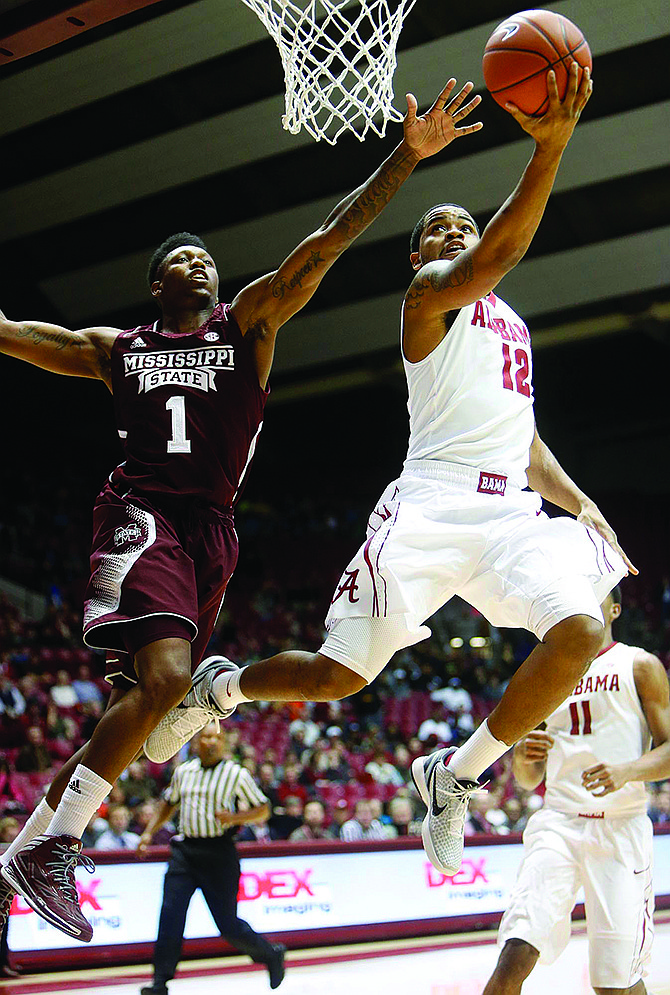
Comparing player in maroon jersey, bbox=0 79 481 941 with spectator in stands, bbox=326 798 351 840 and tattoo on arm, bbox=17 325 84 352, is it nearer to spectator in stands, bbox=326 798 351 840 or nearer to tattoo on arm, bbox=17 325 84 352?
tattoo on arm, bbox=17 325 84 352

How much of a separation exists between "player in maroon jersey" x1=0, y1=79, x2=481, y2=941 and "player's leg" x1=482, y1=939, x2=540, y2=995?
2.09 meters

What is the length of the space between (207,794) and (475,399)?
4537 millimetres

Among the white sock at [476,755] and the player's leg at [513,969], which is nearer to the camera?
the white sock at [476,755]

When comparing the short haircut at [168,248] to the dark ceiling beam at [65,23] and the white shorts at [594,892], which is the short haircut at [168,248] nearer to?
the dark ceiling beam at [65,23]

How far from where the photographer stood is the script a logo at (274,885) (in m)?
9.27

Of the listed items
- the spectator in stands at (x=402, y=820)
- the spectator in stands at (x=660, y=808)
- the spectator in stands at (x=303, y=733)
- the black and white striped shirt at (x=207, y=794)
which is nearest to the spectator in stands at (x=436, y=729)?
the spectator in stands at (x=303, y=733)

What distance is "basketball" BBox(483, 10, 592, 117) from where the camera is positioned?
11.2ft

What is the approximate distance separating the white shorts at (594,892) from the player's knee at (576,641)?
1.93m

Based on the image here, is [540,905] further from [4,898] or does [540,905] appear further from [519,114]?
[519,114]

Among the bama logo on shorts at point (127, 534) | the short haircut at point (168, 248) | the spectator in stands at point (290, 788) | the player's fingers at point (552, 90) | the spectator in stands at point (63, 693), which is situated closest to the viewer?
the player's fingers at point (552, 90)

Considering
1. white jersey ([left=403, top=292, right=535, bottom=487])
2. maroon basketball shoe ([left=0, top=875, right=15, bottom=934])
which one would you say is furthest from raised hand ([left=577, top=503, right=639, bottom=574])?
maroon basketball shoe ([left=0, top=875, right=15, bottom=934])

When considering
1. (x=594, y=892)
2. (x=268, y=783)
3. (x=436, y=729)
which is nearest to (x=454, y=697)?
(x=436, y=729)

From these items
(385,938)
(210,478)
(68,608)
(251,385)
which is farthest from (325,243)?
(68,608)

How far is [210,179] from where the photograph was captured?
1583 cm
